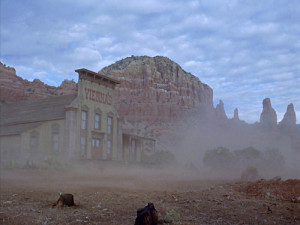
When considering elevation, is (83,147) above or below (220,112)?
below

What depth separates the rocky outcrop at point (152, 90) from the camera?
11325 centimetres

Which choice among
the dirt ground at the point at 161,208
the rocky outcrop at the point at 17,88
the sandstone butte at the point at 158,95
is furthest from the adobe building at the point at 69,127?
the sandstone butte at the point at 158,95

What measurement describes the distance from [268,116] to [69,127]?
320 ft

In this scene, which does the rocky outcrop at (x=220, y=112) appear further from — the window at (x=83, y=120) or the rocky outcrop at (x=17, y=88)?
the window at (x=83, y=120)

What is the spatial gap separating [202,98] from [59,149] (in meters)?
107

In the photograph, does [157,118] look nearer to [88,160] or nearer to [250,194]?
[88,160]

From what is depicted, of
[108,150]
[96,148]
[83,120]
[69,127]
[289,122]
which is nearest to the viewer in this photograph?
[69,127]

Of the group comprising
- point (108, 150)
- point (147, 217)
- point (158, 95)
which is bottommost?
point (147, 217)

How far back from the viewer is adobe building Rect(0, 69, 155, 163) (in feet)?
111

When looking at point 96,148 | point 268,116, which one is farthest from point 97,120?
point 268,116

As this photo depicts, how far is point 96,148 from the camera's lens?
3850 cm

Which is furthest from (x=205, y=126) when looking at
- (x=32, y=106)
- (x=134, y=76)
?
(x=32, y=106)

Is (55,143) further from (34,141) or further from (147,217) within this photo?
(147,217)

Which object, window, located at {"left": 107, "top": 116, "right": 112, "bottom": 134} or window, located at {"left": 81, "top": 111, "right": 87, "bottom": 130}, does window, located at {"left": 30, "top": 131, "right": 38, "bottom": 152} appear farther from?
window, located at {"left": 107, "top": 116, "right": 112, "bottom": 134}
